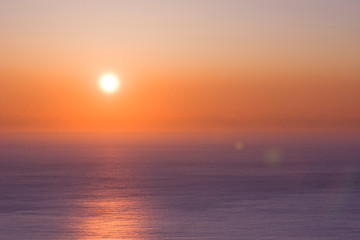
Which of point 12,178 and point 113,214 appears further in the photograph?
point 12,178

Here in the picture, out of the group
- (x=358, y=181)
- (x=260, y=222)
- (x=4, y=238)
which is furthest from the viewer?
(x=358, y=181)

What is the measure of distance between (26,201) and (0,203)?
6.50 ft

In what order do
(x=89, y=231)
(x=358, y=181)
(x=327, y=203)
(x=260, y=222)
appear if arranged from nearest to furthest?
(x=89, y=231) < (x=260, y=222) < (x=327, y=203) < (x=358, y=181)

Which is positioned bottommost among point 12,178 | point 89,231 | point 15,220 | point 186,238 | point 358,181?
point 186,238

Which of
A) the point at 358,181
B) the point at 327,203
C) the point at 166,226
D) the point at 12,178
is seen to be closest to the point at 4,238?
the point at 166,226

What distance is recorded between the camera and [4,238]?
27891 mm

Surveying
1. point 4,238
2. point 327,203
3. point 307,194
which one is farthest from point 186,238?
point 307,194

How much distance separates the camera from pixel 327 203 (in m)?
41.8

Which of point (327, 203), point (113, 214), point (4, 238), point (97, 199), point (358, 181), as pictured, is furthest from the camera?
point (358, 181)

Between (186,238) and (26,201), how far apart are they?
1923 cm

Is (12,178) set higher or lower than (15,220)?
higher

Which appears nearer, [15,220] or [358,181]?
[15,220]

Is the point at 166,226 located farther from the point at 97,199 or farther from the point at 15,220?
the point at 97,199

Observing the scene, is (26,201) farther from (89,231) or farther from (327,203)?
(327,203)
